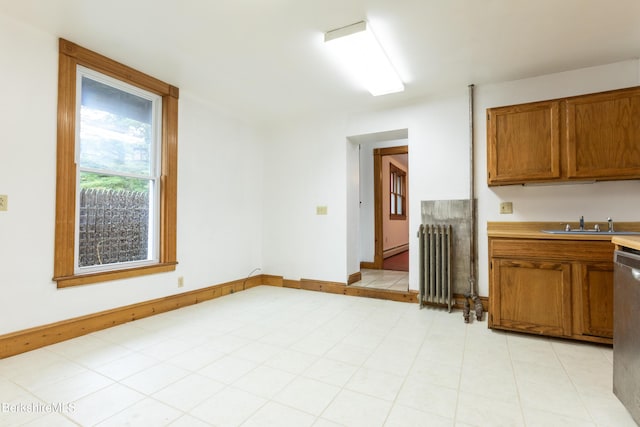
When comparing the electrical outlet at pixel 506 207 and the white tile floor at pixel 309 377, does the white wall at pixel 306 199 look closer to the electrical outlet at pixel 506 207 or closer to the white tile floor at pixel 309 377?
the white tile floor at pixel 309 377

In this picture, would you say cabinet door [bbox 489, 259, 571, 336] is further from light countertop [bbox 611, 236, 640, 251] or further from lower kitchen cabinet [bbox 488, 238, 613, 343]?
Answer: light countertop [bbox 611, 236, 640, 251]

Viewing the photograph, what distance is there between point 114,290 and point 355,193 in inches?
121

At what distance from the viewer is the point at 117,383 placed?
6.13 ft

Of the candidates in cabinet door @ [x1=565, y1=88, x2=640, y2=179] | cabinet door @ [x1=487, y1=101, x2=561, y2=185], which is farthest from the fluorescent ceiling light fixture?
cabinet door @ [x1=565, y1=88, x2=640, y2=179]

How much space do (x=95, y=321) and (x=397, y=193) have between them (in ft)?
23.1

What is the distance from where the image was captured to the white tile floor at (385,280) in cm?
407

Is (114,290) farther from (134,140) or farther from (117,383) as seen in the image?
(134,140)

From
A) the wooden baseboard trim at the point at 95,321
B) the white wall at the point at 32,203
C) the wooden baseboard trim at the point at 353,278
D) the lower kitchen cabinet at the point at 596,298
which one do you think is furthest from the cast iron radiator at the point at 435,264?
the white wall at the point at 32,203

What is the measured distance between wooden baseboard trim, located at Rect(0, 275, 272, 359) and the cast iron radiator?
2522 mm

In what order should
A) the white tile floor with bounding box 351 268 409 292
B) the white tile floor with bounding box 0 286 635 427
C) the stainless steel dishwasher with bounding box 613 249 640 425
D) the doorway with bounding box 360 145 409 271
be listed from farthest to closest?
the doorway with bounding box 360 145 409 271
the white tile floor with bounding box 351 268 409 292
the white tile floor with bounding box 0 286 635 427
the stainless steel dishwasher with bounding box 613 249 640 425

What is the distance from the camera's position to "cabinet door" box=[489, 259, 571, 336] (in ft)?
8.08

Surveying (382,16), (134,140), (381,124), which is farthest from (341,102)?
(134,140)

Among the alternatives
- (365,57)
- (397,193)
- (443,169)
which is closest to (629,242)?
(443,169)

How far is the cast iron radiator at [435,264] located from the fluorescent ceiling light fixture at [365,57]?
63.4 inches
